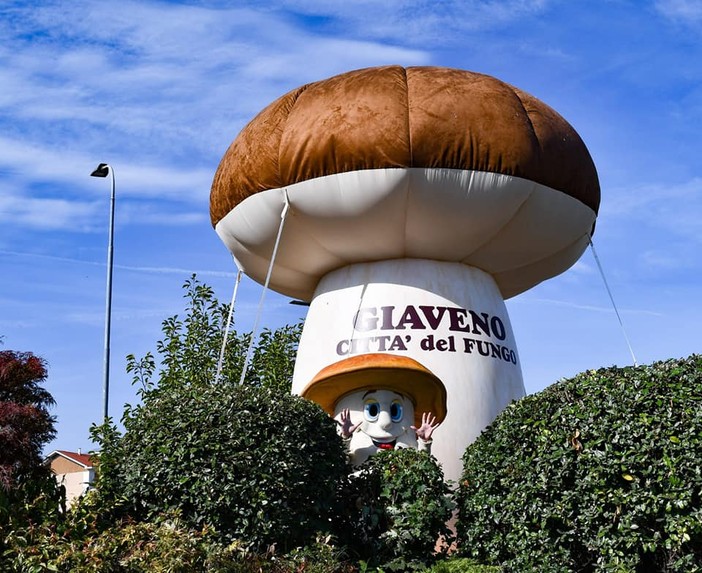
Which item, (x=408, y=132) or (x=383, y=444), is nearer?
(x=383, y=444)

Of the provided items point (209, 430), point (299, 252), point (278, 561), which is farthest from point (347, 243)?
point (278, 561)

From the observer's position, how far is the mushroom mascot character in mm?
11203

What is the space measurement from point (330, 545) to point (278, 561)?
62 cm

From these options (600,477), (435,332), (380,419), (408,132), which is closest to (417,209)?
(408,132)

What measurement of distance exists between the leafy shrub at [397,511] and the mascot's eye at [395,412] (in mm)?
918

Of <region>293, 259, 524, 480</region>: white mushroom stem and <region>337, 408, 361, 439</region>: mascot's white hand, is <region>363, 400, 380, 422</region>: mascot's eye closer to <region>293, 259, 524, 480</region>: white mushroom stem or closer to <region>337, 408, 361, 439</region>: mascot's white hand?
<region>337, 408, 361, 439</region>: mascot's white hand

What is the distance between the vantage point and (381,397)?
11422mm

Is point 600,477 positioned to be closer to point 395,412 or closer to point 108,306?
point 395,412

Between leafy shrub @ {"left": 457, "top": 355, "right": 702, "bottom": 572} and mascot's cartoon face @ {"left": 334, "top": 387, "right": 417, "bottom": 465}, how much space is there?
168cm

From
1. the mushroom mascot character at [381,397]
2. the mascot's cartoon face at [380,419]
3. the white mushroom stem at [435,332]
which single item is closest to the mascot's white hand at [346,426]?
the mushroom mascot character at [381,397]

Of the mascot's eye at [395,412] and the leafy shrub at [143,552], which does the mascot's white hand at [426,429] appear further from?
→ the leafy shrub at [143,552]

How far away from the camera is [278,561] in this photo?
8.97m

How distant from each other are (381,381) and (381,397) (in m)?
0.19

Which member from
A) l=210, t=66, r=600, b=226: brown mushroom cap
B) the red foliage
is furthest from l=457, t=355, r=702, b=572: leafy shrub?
the red foliage
